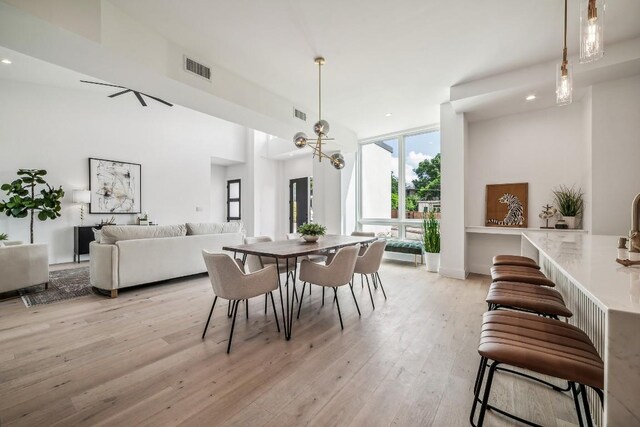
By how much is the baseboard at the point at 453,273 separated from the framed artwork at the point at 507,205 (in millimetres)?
965

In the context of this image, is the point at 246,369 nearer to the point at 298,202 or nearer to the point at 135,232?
the point at 135,232

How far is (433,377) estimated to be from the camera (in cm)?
184

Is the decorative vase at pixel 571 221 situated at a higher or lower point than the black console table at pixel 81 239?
higher

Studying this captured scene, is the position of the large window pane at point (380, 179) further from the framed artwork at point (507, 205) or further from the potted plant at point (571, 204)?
the potted plant at point (571, 204)

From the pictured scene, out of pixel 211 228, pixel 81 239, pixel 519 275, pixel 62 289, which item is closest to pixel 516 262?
pixel 519 275

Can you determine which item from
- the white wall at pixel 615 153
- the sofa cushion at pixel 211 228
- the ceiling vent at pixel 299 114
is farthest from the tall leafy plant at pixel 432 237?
A: the sofa cushion at pixel 211 228

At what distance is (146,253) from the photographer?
3.74m

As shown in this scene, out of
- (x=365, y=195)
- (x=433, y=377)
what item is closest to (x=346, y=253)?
(x=433, y=377)

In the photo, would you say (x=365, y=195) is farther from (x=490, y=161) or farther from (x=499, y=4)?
(x=499, y=4)

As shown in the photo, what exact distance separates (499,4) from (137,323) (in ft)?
14.8

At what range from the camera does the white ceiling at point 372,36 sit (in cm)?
246

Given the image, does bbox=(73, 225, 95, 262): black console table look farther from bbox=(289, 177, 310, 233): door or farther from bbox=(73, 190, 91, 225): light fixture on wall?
bbox=(289, 177, 310, 233): door

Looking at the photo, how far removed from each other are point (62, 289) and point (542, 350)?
5.26 metres

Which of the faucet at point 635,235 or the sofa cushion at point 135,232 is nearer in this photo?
the faucet at point 635,235
